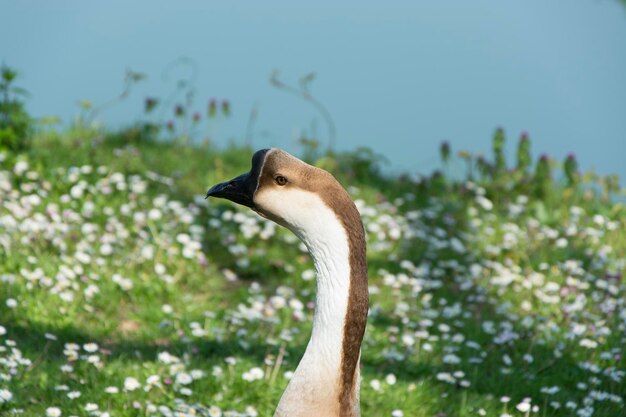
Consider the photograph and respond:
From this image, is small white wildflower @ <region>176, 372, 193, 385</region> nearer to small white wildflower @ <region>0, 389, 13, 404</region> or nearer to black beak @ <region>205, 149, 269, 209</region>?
small white wildflower @ <region>0, 389, 13, 404</region>

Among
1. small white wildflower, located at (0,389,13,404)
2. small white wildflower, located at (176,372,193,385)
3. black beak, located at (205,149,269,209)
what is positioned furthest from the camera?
small white wildflower, located at (176,372,193,385)

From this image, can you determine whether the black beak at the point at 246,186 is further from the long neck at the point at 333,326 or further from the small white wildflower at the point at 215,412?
the small white wildflower at the point at 215,412

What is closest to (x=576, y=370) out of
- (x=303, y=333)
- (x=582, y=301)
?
(x=582, y=301)

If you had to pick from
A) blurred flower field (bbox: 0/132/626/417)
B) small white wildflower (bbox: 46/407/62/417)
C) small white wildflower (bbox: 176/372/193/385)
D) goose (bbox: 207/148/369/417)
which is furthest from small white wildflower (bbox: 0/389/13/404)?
goose (bbox: 207/148/369/417)

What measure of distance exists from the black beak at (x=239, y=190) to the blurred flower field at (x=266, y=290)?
5.16ft

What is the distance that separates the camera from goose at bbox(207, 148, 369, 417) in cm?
333

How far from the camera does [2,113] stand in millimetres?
8352

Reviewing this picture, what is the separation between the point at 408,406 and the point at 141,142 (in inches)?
210

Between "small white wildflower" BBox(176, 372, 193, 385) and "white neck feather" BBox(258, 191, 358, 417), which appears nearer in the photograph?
"white neck feather" BBox(258, 191, 358, 417)

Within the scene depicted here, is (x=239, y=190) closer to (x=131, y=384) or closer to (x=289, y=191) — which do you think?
(x=289, y=191)

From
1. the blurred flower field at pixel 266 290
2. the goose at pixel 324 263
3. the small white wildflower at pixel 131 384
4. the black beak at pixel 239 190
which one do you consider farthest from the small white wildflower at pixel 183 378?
the black beak at pixel 239 190

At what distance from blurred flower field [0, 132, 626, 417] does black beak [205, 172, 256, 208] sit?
5.16 feet

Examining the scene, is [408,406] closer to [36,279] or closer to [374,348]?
[374,348]

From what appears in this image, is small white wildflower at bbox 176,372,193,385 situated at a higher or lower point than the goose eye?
lower
